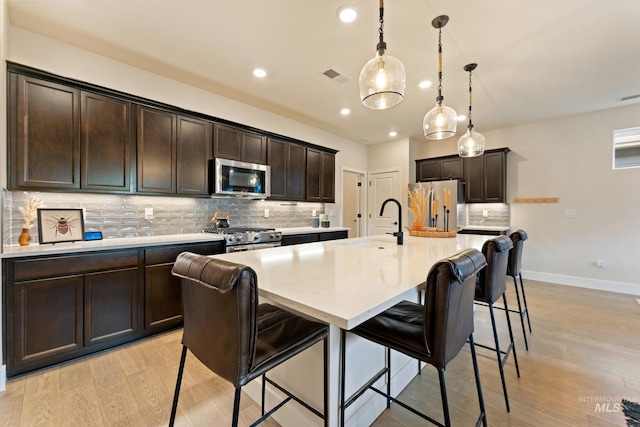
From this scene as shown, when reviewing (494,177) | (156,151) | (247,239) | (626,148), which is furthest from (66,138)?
(626,148)

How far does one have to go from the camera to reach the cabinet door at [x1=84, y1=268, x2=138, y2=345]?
215 cm

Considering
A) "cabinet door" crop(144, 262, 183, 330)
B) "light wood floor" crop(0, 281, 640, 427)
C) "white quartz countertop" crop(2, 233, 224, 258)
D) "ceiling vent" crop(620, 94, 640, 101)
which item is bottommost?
"light wood floor" crop(0, 281, 640, 427)

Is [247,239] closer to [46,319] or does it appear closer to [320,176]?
[46,319]

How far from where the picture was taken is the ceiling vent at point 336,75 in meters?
3.00

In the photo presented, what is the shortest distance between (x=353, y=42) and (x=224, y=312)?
257cm

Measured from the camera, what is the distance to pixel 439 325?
3.32ft

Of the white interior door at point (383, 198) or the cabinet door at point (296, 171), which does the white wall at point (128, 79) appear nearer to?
the cabinet door at point (296, 171)

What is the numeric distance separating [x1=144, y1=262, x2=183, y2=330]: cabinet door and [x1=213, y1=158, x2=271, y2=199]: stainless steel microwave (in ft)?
3.57

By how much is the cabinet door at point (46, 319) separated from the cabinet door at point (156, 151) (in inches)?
42.2

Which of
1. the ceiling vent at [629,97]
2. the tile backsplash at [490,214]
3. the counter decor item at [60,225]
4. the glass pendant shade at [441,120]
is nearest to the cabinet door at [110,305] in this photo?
the counter decor item at [60,225]

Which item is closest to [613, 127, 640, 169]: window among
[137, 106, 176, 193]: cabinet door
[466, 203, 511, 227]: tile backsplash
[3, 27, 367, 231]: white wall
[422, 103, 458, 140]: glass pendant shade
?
[466, 203, 511, 227]: tile backsplash

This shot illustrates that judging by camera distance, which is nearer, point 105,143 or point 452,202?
point 105,143

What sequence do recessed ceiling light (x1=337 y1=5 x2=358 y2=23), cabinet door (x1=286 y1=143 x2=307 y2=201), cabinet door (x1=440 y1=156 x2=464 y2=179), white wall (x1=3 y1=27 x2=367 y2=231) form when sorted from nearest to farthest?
recessed ceiling light (x1=337 y1=5 x2=358 y2=23), white wall (x1=3 y1=27 x2=367 y2=231), cabinet door (x1=286 y1=143 x2=307 y2=201), cabinet door (x1=440 y1=156 x2=464 y2=179)

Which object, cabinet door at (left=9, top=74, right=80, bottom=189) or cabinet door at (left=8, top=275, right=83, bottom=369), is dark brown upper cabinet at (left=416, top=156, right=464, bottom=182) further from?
cabinet door at (left=8, top=275, right=83, bottom=369)
